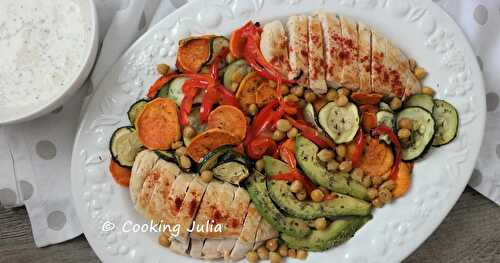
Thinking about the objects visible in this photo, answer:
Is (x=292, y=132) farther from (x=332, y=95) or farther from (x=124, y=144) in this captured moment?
(x=124, y=144)

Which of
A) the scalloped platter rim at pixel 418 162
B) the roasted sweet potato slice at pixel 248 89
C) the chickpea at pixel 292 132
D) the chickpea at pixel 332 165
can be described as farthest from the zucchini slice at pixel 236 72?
the chickpea at pixel 332 165

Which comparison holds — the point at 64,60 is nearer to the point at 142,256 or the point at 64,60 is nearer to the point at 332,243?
the point at 142,256

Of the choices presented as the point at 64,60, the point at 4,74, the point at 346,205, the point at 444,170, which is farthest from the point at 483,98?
the point at 4,74

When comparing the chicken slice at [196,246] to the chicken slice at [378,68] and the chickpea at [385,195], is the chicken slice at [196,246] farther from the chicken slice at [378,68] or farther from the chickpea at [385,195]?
the chicken slice at [378,68]

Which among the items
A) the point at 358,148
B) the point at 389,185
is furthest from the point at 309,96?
the point at 389,185

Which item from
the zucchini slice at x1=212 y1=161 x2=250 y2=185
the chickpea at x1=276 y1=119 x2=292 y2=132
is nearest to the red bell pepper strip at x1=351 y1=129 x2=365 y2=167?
the chickpea at x1=276 y1=119 x2=292 y2=132

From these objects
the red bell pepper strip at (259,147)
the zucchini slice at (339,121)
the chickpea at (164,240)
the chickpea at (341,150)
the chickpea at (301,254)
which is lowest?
the chickpea at (164,240)
